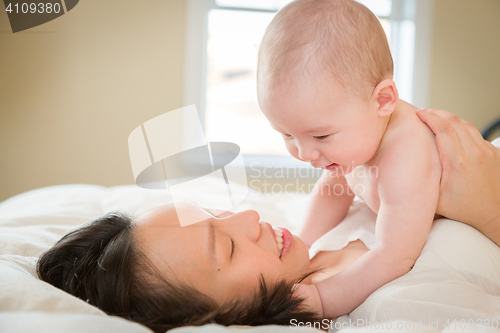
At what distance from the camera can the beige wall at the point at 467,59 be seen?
9.87ft

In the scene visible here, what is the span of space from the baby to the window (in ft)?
7.41

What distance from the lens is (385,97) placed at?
76 centimetres

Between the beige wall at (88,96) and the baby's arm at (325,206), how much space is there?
2.03 meters

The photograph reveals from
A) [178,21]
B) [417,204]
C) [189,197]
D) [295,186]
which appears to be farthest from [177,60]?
[417,204]

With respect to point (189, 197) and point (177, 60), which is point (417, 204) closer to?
point (189, 197)

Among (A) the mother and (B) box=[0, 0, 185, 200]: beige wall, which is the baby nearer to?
(A) the mother

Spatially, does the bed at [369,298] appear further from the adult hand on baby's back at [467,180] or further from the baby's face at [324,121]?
the baby's face at [324,121]

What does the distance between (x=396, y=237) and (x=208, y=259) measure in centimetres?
36

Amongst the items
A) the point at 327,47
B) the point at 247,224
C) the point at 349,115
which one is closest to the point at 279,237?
the point at 247,224

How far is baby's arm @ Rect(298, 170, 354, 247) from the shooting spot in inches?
42.2
